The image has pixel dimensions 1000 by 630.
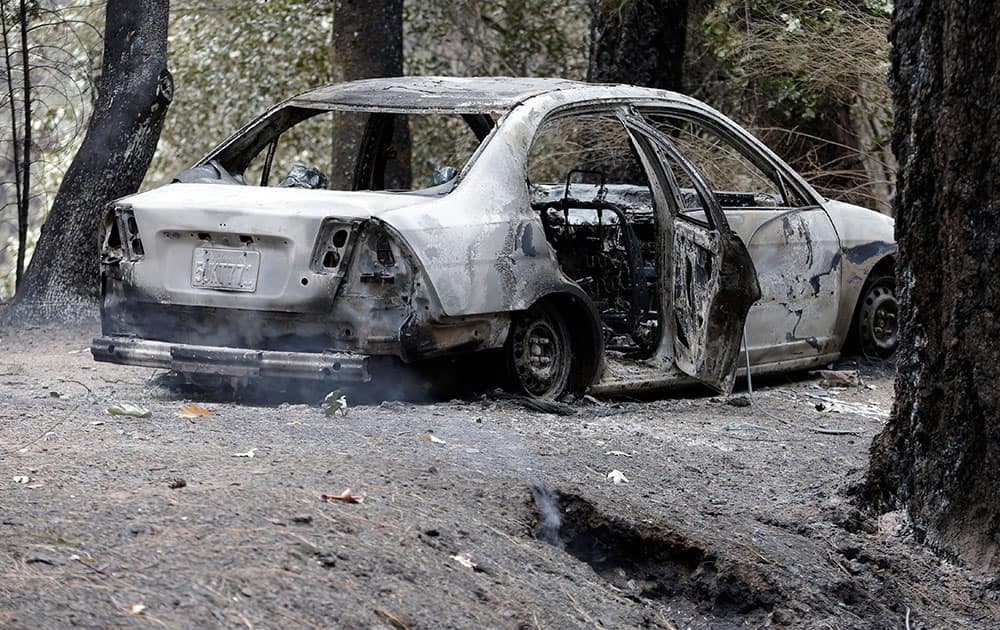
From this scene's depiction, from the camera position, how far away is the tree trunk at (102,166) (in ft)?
33.5

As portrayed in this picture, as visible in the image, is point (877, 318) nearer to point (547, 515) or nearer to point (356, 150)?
point (356, 150)

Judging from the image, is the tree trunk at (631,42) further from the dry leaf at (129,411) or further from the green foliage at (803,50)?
the dry leaf at (129,411)

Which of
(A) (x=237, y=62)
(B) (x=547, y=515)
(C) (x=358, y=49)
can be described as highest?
Result: (A) (x=237, y=62)

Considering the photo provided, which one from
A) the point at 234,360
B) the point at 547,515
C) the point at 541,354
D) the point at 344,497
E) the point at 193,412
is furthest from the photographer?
the point at 541,354

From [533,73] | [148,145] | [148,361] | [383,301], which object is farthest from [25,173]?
[533,73]

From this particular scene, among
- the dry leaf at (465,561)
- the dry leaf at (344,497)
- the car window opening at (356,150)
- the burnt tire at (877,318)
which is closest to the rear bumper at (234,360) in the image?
the car window opening at (356,150)

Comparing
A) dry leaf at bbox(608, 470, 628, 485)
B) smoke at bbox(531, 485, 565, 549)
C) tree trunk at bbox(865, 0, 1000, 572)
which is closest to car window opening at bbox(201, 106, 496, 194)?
dry leaf at bbox(608, 470, 628, 485)

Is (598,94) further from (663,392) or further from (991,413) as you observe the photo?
(991,413)

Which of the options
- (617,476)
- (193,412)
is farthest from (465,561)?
(193,412)

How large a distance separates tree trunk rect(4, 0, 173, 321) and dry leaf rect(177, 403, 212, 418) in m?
4.37

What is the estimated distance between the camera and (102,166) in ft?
33.5

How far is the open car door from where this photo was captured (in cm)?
734

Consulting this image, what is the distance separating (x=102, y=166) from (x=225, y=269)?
419 centimetres

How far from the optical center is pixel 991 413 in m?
4.64
